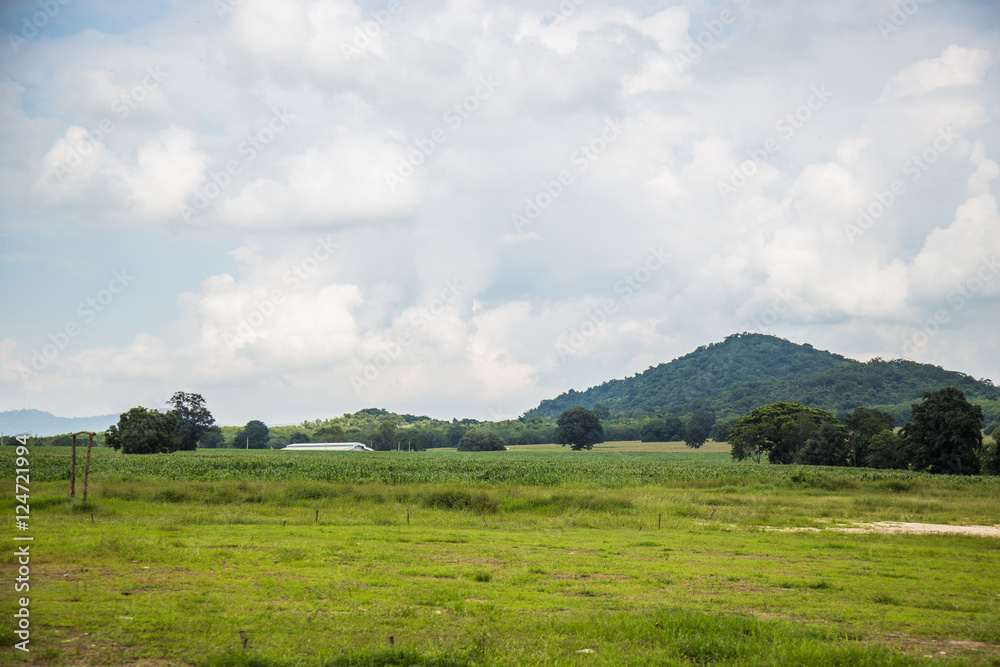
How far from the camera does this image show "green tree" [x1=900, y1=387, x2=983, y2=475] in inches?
2255

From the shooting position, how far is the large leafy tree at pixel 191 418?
108 meters

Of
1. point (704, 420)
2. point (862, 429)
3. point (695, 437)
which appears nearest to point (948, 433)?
point (862, 429)

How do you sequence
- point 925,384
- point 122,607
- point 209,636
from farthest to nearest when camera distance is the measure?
point 925,384 < point 122,607 < point 209,636

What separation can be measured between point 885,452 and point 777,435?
504 inches

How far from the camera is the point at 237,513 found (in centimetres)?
2702

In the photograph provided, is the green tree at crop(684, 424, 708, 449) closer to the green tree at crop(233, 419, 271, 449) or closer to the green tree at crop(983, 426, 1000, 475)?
the green tree at crop(983, 426, 1000, 475)

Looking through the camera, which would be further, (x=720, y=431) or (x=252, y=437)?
(x=252, y=437)

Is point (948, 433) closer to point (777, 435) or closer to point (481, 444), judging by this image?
point (777, 435)

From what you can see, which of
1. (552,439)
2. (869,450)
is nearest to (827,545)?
(869,450)

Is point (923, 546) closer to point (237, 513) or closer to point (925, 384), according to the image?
point (237, 513)

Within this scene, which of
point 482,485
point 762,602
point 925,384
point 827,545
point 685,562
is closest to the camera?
point 762,602

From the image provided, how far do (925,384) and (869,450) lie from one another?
137 m

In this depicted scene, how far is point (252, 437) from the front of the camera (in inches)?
5787

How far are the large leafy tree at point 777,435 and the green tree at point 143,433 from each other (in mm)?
73121
